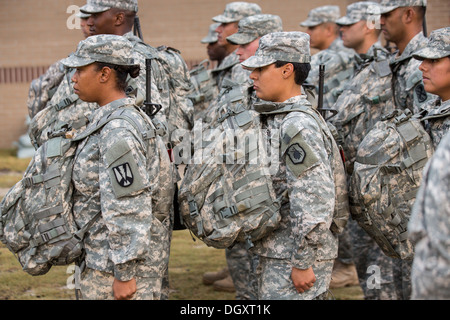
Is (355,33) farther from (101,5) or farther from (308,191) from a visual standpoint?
(308,191)

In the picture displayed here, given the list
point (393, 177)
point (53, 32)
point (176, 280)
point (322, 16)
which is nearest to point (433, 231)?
point (393, 177)

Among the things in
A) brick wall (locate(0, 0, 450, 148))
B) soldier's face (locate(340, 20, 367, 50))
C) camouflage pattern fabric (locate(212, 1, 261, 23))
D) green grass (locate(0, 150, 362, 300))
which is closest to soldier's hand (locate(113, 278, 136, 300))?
green grass (locate(0, 150, 362, 300))

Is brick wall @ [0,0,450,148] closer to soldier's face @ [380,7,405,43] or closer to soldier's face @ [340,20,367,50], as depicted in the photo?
soldier's face @ [340,20,367,50]

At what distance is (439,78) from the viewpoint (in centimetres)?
403

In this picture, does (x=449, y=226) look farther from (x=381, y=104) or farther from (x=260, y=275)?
(x=381, y=104)

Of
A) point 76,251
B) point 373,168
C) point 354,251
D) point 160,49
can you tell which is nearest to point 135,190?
point 76,251

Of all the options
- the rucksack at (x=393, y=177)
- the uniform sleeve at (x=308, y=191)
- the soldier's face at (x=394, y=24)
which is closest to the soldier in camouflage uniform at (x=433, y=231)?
the uniform sleeve at (x=308, y=191)

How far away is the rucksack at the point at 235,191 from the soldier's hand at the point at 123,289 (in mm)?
581

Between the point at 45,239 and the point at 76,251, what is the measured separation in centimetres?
18

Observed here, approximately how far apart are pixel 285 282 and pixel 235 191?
1.88 feet

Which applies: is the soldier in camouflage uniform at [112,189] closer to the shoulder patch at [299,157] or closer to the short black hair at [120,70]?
the short black hair at [120,70]

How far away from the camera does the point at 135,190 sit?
342 cm

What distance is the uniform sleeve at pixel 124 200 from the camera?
3.39m

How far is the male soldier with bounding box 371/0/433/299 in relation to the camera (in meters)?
4.96
